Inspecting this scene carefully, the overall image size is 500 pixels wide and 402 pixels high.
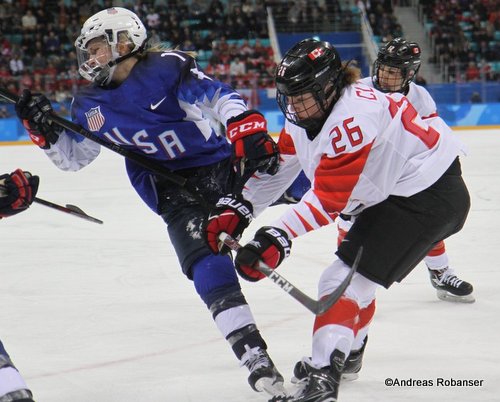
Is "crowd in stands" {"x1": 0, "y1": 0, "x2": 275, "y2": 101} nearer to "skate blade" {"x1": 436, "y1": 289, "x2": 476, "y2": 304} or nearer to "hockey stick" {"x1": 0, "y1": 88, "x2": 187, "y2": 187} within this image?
"skate blade" {"x1": 436, "y1": 289, "x2": 476, "y2": 304}

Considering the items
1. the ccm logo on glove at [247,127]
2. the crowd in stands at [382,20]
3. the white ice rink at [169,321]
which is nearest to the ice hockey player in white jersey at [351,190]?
the ccm logo on glove at [247,127]

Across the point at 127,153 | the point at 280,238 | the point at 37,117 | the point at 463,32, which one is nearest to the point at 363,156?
the point at 280,238

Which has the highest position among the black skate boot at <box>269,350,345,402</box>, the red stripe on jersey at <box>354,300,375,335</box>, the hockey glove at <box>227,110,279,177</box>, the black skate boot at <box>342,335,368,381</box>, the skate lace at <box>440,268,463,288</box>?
the hockey glove at <box>227,110,279,177</box>

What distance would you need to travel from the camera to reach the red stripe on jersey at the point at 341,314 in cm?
227

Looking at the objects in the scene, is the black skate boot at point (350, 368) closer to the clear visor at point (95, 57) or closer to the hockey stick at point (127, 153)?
the hockey stick at point (127, 153)

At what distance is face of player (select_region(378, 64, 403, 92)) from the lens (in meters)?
3.59

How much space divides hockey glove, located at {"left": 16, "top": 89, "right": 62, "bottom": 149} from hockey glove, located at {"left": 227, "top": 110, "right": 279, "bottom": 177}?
0.77 meters

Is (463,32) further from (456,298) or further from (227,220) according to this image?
(227,220)

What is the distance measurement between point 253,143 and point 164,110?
0.41 meters

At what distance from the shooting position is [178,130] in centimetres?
278

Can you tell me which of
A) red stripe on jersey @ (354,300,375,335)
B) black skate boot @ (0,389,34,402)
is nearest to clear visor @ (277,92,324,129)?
red stripe on jersey @ (354,300,375,335)

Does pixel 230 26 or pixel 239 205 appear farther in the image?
pixel 230 26

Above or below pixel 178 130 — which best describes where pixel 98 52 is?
above

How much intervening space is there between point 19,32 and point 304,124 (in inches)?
485
